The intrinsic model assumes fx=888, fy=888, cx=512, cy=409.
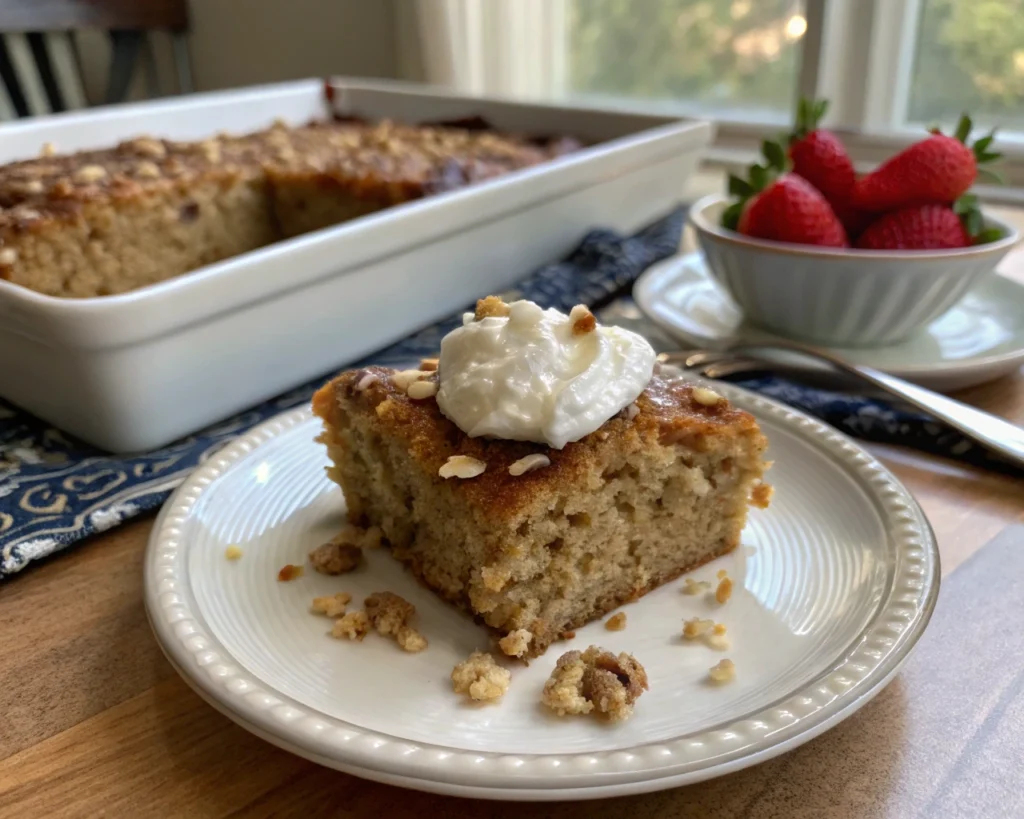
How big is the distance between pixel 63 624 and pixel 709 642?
578 millimetres

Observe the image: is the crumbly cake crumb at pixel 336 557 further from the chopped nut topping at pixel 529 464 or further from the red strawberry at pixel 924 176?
the red strawberry at pixel 924 176

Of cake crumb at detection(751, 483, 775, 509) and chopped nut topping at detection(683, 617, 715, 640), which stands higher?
cake crumb at detection(751, 483, 775, 509)

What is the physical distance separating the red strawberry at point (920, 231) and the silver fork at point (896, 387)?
0.61 feet

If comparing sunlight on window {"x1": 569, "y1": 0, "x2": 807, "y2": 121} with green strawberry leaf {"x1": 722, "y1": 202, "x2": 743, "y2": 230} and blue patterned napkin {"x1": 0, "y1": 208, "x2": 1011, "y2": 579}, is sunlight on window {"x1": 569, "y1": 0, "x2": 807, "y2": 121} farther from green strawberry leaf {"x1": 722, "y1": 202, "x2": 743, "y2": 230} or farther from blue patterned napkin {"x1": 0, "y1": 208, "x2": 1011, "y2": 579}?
blue patterned napkin {"x1": 0, "y1": 208, "x2": 1011, "y2": 579}

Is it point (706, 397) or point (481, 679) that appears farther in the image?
point (706, 397)

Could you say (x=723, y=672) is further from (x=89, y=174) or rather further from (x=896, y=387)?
(x=89, y=174)

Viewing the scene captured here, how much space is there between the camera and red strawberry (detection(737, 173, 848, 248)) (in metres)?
1.20

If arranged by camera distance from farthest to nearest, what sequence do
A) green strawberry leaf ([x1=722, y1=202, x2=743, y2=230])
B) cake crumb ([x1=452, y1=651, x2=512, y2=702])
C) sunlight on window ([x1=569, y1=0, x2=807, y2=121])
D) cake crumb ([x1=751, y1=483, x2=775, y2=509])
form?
sunlight on window ([x1=569, y1=0, x2=807, y2=121]), green strawberry leaf ([x1=722, y1=202, x2=743, y2=230]), cake crumb ([x1=751, y1=483, x2=775, y2=509]), cake crumb ([x1=452, y1=651, x2=512, y2=702])

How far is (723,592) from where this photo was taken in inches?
31.9

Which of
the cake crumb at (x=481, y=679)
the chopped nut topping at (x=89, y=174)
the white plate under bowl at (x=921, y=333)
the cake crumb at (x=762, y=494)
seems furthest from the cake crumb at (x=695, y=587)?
the chopped nut topping at (x=89, y=174)

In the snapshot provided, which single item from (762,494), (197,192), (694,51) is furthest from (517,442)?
(694,51)

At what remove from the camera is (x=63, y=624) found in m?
0.81

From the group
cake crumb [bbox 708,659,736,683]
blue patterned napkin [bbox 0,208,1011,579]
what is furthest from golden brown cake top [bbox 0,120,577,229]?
cake crumb [bbox 708,659,736,683]

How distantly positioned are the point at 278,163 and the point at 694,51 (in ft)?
4.90
